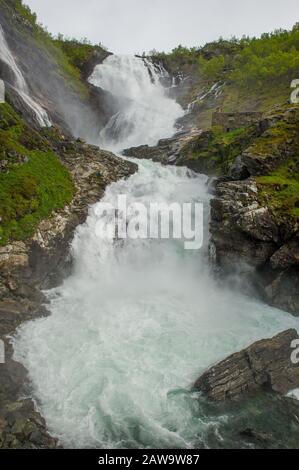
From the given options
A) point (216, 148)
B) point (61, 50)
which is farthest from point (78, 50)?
point (216, 148)

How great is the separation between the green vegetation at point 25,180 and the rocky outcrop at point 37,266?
21.6 inches

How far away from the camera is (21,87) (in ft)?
104

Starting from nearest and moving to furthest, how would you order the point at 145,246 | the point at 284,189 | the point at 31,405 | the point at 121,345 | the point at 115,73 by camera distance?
Answer: the point at 31,405
the point at 121,345
the point at 284,189
the point at 145,246
the point at 115,73

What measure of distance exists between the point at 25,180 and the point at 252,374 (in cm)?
1494

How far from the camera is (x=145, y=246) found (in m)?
23.5

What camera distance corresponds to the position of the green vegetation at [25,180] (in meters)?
18.5

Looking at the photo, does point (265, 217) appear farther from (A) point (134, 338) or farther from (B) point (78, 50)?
(B) point (78, 50)

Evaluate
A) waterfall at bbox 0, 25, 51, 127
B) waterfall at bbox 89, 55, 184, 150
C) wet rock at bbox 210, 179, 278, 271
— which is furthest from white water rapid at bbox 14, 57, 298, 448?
waterfall at bbox 89, 55, 184, 150

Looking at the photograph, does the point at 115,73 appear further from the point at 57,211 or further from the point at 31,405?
the point at 31,405

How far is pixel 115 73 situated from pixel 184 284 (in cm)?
4360

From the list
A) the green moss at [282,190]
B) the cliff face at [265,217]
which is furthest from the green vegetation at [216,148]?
the green moss at [282,190]

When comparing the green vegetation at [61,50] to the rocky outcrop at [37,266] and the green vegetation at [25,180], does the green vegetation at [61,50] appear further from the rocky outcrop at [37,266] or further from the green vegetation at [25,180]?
the green vegetation at [25,180]

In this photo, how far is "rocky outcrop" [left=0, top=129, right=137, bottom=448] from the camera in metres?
10.9
